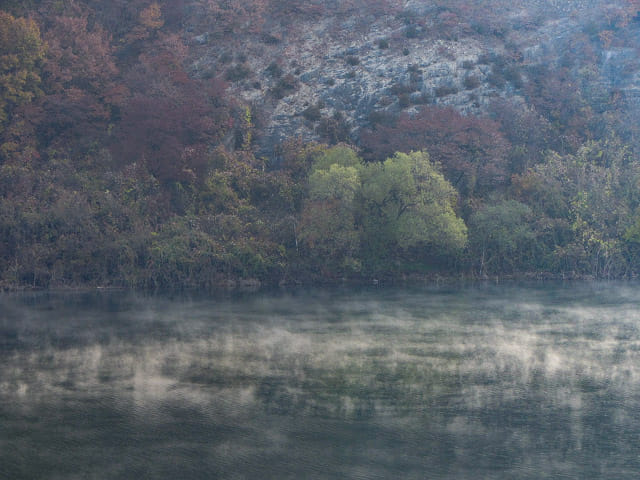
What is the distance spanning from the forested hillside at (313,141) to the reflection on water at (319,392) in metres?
15.1

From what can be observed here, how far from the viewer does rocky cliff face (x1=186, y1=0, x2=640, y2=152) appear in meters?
84.5

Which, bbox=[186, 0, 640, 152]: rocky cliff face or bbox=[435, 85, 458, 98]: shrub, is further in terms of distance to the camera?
bbox=[435, 85, 458, 98]: shrub

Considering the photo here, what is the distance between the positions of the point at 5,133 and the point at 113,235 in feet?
63.6

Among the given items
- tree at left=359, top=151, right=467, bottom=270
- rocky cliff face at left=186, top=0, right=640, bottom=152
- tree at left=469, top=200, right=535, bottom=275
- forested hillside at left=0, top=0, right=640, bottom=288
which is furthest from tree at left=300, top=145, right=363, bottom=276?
rocky cliff face at left=186, top=0, right=640, bottom=152

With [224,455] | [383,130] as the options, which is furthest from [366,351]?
[383,130]

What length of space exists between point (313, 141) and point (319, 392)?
52.2 meters

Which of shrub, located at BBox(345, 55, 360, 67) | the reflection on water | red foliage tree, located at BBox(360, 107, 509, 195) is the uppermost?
shrub, located at BBox(345, 55, 360, 67)

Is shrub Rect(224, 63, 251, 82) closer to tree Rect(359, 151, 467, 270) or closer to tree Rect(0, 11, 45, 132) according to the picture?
tree Rect(0, 11, 45, 132)

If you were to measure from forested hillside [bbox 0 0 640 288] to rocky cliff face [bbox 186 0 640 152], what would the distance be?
0.27 meters

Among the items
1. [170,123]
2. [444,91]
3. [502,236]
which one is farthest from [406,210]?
[444,91]

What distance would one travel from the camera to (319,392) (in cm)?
2806

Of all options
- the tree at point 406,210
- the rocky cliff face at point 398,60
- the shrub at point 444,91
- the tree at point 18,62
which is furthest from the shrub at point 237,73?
the tree at point 406,210

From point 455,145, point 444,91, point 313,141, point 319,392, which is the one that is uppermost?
point 444,91

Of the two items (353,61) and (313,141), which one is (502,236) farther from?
(353,61)
